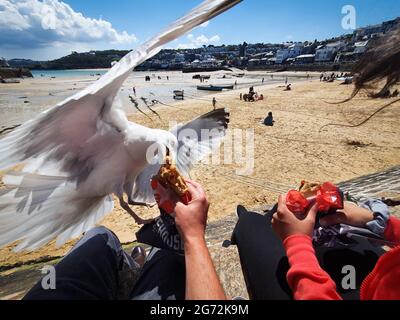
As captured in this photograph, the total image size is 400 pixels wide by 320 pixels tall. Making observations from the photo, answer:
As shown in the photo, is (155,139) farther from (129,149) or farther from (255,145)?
(255,145)

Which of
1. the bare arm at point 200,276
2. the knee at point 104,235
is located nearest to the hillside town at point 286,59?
the knee at point 104,235

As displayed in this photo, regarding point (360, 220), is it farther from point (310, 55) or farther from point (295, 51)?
point (295, 51)

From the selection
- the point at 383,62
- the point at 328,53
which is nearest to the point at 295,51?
the point at 328,53

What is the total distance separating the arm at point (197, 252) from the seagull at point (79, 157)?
3.52 feet

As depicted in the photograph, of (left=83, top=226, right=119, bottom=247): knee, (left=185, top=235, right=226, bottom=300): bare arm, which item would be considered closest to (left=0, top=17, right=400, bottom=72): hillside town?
(left=83, top=226, right=119, bottom=247): knee

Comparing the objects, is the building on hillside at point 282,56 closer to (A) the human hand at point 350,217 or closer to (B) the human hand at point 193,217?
(A) the human hand at point 350,217

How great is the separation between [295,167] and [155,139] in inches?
262

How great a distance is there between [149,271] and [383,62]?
170 centimetres

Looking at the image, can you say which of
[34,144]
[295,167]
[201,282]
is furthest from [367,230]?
[295,167]

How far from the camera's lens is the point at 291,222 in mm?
1407

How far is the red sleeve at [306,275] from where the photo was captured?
3.83 ft

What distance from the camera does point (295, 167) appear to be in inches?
328

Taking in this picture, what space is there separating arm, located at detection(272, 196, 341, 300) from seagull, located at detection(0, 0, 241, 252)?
4.29 ft

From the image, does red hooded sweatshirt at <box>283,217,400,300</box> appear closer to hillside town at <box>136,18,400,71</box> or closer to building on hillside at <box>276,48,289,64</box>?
hillside town at <box>136,18,400,71</box>
